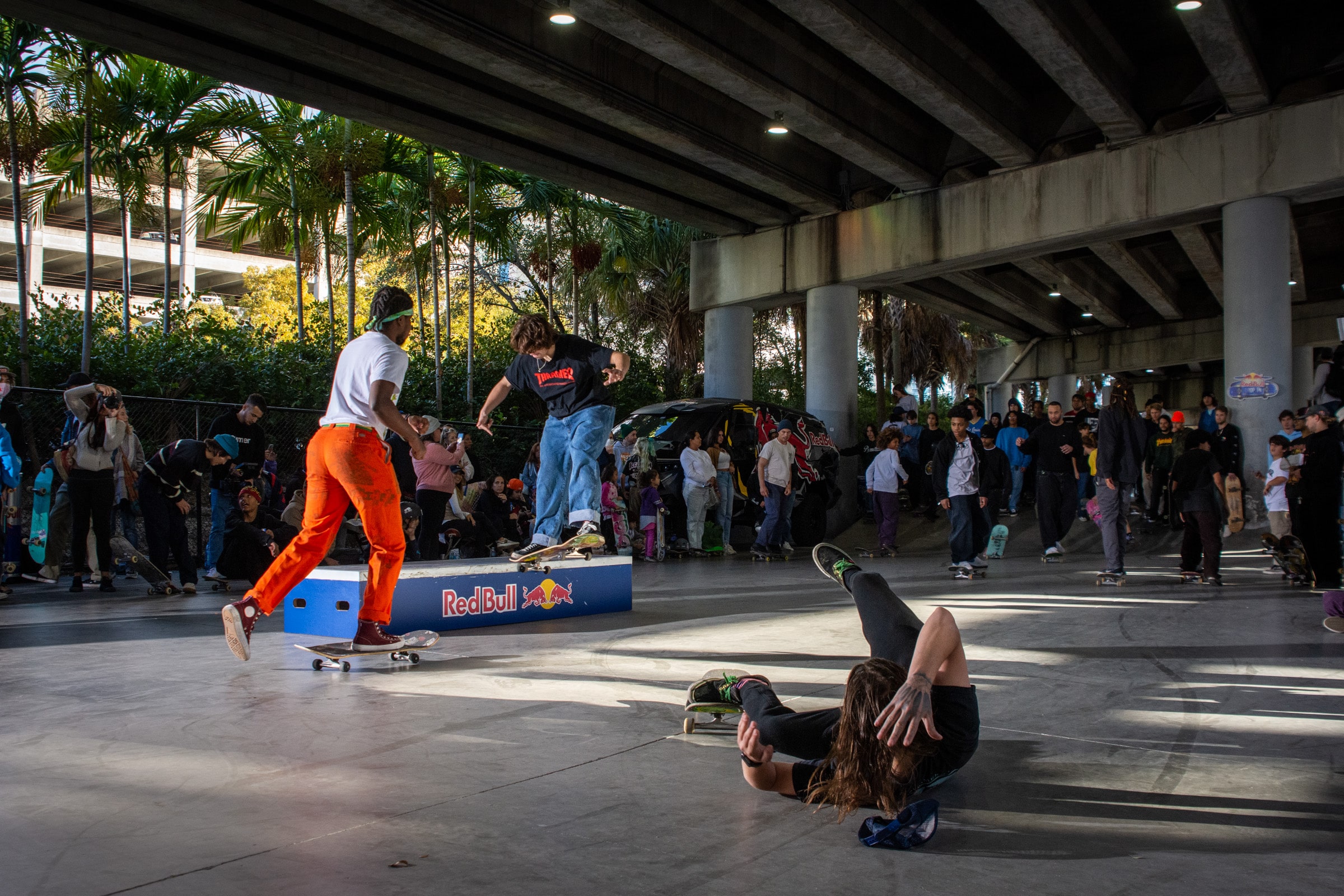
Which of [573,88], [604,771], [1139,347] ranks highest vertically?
[573,88]

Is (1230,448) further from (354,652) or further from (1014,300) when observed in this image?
(1014,300)

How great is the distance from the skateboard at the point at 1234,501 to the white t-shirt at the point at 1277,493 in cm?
35

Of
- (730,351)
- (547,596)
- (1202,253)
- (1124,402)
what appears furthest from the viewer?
(1202,253)

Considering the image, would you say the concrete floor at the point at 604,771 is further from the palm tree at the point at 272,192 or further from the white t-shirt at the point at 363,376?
the palm tree at the point at 272,192

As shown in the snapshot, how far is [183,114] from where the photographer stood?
51.2 ft

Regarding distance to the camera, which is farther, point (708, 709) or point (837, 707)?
point (708, 709)

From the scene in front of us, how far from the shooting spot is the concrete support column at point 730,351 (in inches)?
849

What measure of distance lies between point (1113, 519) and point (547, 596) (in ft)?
20.2

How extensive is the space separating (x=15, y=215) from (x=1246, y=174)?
55.0ft

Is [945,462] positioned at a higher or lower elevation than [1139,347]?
lower

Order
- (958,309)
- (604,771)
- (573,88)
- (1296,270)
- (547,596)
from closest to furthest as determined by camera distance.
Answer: (604,771) → (547,596) → (573,88) → (1296,270) → (958,309)

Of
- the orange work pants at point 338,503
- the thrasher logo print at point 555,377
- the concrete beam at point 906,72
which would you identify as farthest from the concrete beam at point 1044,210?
the orange work pants at point 338,503

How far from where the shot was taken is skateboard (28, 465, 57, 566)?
413 inches

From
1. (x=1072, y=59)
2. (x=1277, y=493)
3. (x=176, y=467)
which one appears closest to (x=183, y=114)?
(x=176, y=467)
